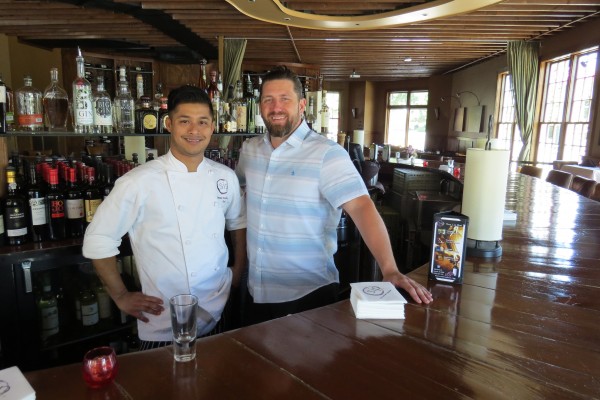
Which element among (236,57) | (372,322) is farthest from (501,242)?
(236,57)

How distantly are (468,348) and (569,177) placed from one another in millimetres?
4772

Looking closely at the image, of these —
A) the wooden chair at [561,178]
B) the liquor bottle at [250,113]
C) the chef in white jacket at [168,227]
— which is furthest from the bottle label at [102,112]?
the wooden chair at [561,178]

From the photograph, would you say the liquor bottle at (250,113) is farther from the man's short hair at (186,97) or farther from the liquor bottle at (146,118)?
the man's short hair at (186,97)

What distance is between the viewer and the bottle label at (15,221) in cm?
188

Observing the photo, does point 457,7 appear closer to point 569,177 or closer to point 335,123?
point 569,177

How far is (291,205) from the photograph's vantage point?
73.0 inches

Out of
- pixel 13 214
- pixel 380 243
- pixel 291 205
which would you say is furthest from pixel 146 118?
pixel 380 243

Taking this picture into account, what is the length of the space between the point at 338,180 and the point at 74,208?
1.26 meters

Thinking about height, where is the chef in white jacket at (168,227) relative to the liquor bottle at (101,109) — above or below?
below

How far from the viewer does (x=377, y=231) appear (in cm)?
164

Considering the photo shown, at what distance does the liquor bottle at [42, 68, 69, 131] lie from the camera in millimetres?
2076

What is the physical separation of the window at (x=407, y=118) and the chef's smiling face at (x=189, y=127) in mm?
13737

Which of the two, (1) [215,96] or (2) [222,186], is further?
(1) [215,96]

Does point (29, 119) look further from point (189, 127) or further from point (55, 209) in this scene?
point (189, 127)
